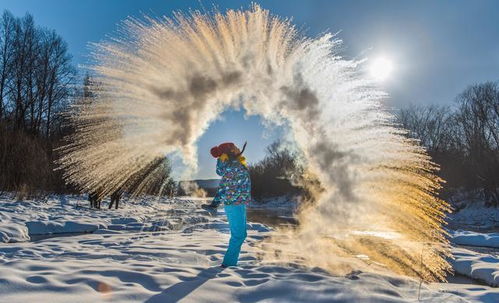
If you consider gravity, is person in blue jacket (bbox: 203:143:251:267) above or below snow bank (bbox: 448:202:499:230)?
above

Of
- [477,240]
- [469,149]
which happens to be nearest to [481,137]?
[469,149]

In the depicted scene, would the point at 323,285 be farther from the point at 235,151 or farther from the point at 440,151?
the point at 440,151

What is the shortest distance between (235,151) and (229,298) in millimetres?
2361

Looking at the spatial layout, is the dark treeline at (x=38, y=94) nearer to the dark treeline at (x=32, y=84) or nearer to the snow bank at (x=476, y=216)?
the dark treeline at (x=32, y=84)

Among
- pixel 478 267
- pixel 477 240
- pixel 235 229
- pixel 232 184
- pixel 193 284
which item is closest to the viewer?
pixel 193 284

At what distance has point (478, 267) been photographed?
677 centimetres

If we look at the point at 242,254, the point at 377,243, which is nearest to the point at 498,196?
the point at 377,243

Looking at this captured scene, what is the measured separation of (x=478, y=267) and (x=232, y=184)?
16.0ft

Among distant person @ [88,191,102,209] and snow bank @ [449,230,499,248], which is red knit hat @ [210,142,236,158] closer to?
snow bank @ [449,230,499,248]

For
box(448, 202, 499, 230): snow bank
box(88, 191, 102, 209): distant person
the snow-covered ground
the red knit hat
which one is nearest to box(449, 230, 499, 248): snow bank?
the snow-covered ground

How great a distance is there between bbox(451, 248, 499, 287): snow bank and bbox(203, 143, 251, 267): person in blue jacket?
13.4 ft

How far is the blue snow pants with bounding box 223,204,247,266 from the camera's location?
5.06m

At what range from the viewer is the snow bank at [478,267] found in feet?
20.2

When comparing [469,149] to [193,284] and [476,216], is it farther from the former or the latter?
[193,284]
